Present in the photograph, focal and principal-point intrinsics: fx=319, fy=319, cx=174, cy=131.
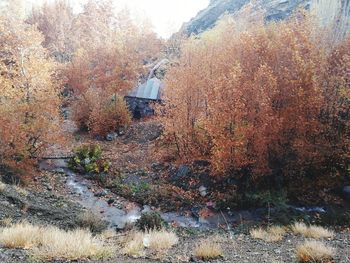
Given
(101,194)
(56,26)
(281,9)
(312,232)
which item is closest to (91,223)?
(101,194)

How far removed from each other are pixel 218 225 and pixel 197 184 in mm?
4419

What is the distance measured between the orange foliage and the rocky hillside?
7.56 meters

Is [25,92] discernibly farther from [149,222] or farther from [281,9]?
[281,9]

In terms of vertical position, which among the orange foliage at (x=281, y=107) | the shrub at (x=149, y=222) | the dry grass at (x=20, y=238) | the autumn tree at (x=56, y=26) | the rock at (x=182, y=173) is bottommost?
the shrub at (x=149, y=222)

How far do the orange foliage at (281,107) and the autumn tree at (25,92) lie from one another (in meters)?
10.1

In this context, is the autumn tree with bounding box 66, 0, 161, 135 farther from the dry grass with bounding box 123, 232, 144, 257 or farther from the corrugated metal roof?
the dry grass with bounding box 123, 232, 144, 257

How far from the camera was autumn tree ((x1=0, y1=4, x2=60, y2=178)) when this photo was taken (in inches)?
723

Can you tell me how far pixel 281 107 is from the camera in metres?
17.3

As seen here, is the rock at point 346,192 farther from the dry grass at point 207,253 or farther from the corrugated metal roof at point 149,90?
the corrugated metal roof at point 149,90

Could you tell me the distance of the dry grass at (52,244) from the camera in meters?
7.17

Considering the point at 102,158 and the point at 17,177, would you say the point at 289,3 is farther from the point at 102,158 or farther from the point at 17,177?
the point at 17,177

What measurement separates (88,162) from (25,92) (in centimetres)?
645

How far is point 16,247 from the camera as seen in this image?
7.77 metres

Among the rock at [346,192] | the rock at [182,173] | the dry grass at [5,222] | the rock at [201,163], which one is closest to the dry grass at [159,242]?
the dry grass at [5,222]
